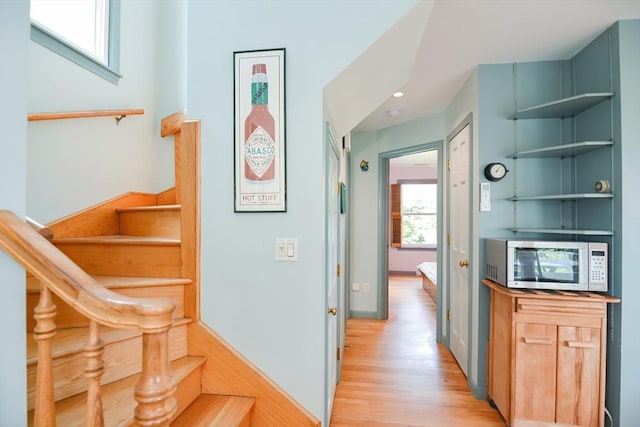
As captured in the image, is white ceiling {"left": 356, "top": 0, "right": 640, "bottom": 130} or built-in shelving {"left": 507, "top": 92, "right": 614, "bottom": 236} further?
built-in shelving {"left": 507, "top": 92, "right": 614, "bottom": 236}

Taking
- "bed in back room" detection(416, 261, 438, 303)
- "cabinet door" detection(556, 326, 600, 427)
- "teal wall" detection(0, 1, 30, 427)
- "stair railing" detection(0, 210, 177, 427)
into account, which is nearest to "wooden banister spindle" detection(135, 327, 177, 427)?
"stair railing" detection(0, 210, 177, 427)

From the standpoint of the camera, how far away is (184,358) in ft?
5.18

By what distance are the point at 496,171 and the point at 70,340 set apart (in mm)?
2706

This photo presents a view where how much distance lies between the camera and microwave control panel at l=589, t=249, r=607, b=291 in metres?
1.80

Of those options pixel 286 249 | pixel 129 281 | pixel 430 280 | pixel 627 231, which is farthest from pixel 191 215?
pixel 430 280

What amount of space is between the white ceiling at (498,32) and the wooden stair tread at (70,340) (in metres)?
1.92

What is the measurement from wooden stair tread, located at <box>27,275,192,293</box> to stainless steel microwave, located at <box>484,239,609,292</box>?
1.98 metres

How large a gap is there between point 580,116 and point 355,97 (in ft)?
5.37

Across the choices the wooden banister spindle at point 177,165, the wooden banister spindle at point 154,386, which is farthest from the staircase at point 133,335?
the wooden banister spindle at point 177,165

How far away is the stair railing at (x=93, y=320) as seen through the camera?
68cm

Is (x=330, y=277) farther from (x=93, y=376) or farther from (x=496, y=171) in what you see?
(x=496, y=171)

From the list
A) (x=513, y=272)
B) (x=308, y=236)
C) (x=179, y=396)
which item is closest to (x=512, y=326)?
(x=513, y=272)

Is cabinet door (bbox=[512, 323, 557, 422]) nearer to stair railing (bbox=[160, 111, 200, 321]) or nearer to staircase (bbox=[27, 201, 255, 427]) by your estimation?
staircase (bbox=[27, 201, 255, 427])

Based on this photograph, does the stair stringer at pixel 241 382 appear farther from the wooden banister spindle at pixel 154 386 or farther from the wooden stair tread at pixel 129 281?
the wooden banister spindle at pixel 154 386
